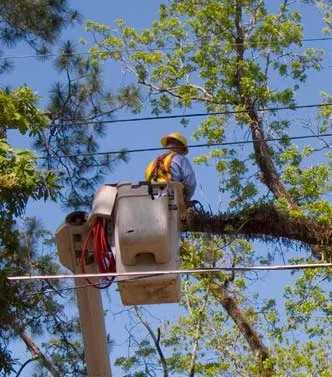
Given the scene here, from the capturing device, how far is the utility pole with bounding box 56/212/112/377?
218 inches

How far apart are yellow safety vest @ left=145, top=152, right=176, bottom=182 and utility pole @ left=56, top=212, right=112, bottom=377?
1615 mm

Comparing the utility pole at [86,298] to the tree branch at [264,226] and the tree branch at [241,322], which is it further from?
the tree branch at [241,322]

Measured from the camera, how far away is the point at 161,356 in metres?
11.3

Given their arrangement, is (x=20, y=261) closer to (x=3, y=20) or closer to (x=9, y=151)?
(x=9, y=151)

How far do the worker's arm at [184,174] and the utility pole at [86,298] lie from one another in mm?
1813

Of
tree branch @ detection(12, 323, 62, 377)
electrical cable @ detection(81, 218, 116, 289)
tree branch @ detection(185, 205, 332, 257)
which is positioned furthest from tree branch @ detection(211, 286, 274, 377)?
electrical cable @ detection(81, 218, 116, 289)

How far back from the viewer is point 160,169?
24.0ft

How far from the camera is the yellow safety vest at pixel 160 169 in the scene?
7180mm

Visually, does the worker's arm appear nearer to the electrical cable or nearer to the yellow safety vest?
the yellow safety vest

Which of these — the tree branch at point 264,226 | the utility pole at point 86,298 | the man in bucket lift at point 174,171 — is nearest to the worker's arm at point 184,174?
the man in bucket lift at point 174,171

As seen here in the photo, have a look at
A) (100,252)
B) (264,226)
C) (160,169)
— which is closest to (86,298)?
(100,252)

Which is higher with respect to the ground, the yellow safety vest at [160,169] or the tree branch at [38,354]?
the yellow safety vest at [160,169]

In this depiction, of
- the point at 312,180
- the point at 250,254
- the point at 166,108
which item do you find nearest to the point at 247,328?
the point at 250,254

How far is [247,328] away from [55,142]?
5.24 meters
